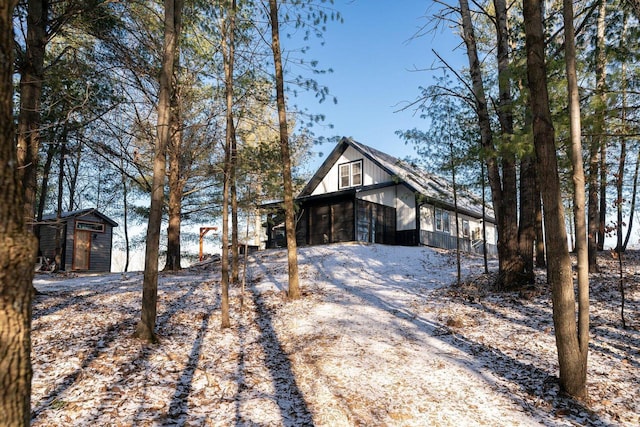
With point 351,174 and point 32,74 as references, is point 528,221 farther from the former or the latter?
point 351,174

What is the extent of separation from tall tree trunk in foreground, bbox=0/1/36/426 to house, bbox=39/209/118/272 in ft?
73.2

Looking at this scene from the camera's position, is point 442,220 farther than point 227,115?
Yes

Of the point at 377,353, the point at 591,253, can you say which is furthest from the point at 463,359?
the point at 591,253

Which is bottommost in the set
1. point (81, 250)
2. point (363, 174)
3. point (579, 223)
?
point (81, 250)

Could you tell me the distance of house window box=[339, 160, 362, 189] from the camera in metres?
24.7

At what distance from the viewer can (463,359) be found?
22.1 feet

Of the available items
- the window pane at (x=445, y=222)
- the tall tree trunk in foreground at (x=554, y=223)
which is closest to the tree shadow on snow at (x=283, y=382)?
the tall tree trunk in foreground at (x=554, y=223)

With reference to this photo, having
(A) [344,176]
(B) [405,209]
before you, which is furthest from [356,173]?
(B) [405,209]

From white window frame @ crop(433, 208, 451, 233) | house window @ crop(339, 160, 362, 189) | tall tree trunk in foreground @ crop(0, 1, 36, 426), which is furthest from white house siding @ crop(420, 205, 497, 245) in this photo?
tall tree trunk in foreground @ crop(0, 1, 36, 426)

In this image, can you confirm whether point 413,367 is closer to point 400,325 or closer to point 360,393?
point 360,393

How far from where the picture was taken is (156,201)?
7.52 meters

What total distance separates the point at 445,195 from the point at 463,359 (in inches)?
348

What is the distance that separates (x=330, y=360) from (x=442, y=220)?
20.3m

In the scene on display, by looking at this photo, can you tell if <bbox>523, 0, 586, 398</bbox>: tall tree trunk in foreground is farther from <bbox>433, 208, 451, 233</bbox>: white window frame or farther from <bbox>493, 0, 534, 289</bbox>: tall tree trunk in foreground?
<bbox>433, 208, 451, 233</bbox>: white window frame
